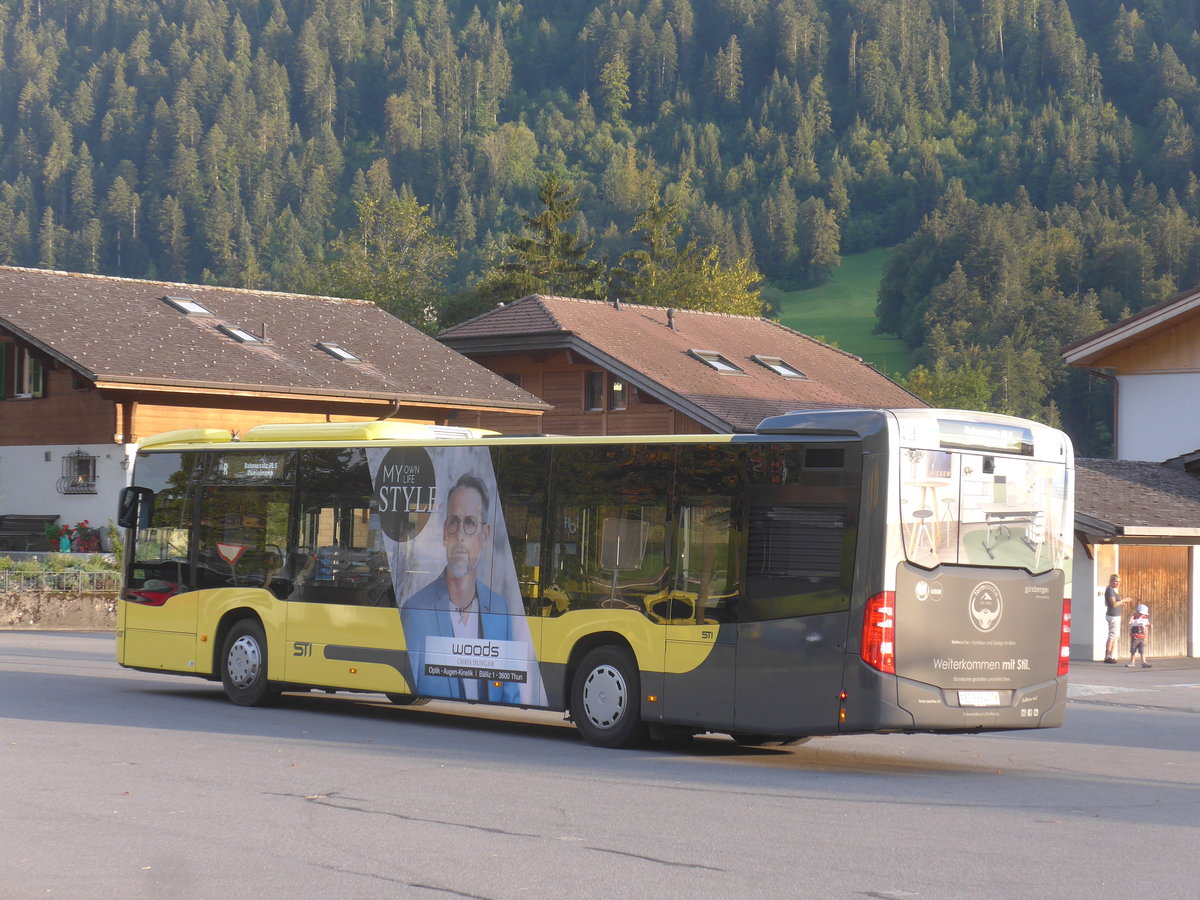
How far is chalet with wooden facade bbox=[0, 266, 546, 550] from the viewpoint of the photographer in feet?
114

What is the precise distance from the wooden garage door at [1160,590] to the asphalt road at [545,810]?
1614cm

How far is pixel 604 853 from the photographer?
8906mm

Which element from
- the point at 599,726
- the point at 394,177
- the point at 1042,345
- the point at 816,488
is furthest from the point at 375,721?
the point at 394,177

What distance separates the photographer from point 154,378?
112 feet

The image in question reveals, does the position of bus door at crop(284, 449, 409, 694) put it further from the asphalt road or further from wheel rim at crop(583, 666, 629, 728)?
wheel rim at crop(583, 666, 629, 728)

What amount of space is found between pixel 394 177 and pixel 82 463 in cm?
16101

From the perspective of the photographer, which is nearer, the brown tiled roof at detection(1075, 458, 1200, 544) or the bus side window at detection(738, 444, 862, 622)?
the bus side window at detection(738, 444, 862, 622)

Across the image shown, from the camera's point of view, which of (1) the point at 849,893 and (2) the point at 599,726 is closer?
(1) the point at 849,893

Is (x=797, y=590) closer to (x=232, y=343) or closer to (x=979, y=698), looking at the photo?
(x=979, y=698)

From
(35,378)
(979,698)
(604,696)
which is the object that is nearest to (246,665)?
(604,696)

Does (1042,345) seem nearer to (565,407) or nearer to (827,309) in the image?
(827,309)

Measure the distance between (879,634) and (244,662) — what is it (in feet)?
24.5

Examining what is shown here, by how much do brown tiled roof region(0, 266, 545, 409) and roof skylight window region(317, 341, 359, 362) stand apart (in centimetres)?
21

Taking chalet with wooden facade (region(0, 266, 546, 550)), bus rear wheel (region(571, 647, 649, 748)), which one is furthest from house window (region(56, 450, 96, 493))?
bus rear wheel (region(571, 647, 649, 748))
